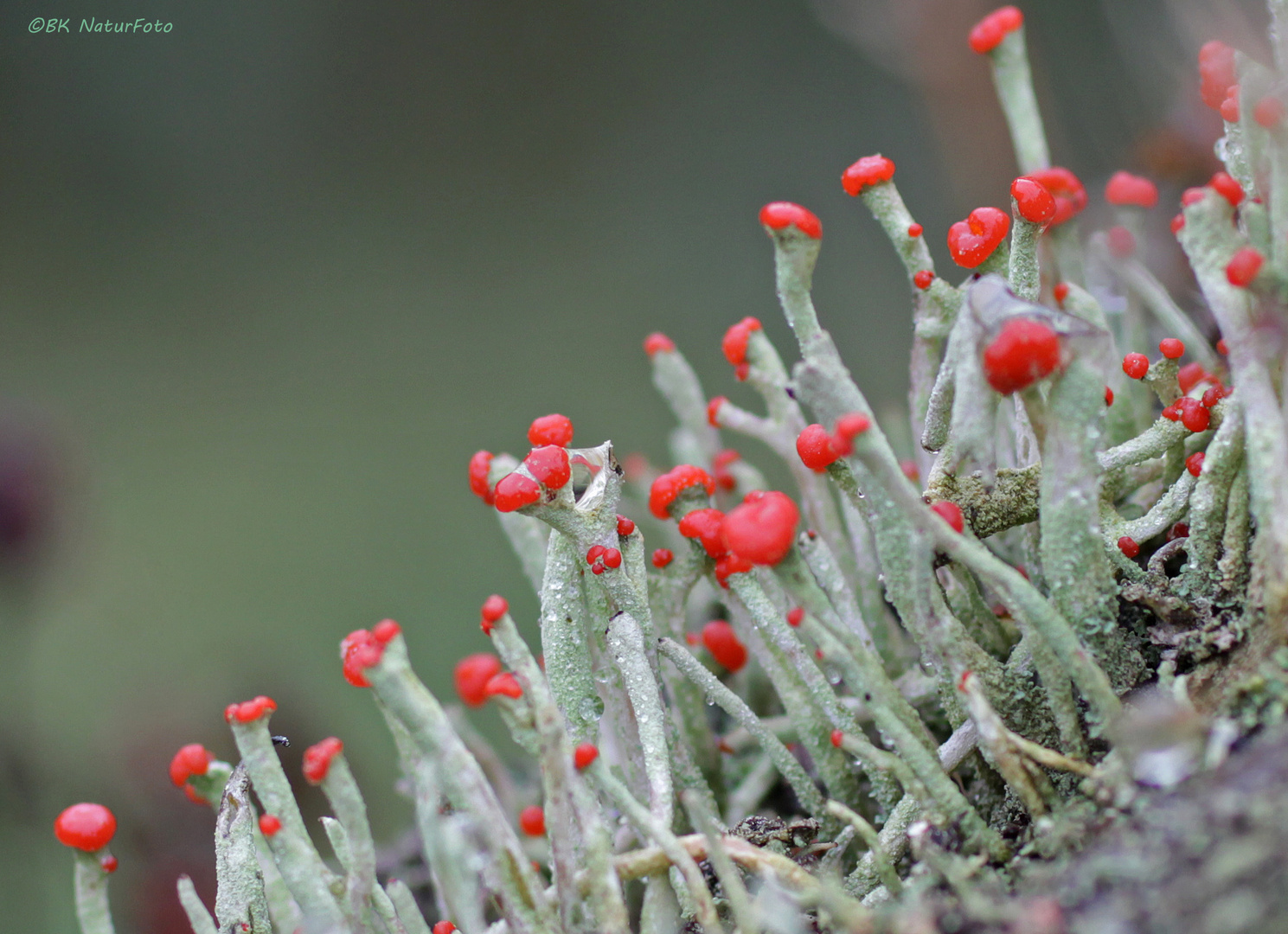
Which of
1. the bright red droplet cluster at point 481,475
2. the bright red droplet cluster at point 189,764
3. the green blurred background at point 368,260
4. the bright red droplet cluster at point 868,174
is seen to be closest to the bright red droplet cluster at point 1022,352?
the bright red droplet cluster at point 868,174

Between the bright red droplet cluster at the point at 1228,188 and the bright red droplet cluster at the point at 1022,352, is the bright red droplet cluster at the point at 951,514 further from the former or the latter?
the bright red droplet cluster at the point at 1228,188

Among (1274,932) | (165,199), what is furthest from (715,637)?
(165,199)

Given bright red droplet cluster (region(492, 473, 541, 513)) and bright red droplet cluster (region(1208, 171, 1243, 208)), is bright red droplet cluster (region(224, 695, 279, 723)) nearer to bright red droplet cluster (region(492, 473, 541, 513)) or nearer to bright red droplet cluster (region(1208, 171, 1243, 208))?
bright red droplet cluster (region(492, 473, 541, 513))

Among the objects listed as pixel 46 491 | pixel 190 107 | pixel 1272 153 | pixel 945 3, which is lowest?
pixel 1272 153

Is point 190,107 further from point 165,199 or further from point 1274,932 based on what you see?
point 1274,932

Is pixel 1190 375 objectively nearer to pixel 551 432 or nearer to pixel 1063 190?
pixel 1063 190

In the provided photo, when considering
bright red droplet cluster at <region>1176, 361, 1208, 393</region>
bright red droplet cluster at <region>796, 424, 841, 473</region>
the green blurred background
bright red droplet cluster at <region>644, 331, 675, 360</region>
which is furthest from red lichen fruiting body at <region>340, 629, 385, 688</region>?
the green blurred background
